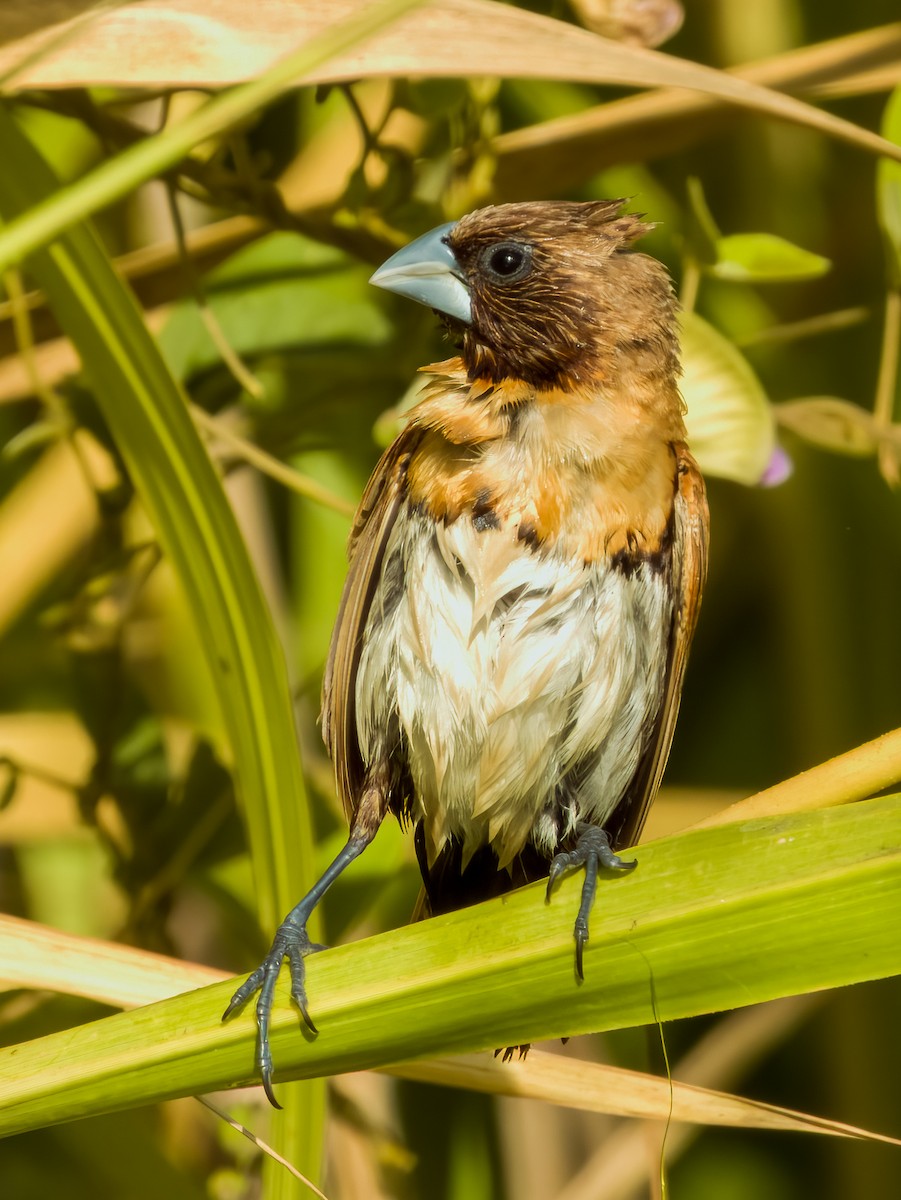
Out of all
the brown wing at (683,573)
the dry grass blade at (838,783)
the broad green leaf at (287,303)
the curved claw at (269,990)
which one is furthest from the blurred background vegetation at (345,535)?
the dry grass blade at (838,783)

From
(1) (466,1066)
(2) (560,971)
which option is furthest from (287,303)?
(2) (560,971)

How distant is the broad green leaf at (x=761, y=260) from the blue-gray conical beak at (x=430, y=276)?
37cm

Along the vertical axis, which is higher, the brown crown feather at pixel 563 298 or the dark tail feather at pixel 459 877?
the brown crown feather at pixel 563 298

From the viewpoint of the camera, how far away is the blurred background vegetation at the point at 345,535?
1.88 meters

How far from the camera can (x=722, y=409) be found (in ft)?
5.63

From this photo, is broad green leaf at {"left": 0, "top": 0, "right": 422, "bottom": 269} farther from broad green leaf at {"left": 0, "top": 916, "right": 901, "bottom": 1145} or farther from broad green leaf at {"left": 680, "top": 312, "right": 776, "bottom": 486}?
broad green leaf at {"left": 680, "top": 312, "right": 776, "bottom": 486}

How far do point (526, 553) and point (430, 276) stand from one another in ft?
1.33

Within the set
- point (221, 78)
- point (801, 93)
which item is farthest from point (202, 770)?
point (801, 93)

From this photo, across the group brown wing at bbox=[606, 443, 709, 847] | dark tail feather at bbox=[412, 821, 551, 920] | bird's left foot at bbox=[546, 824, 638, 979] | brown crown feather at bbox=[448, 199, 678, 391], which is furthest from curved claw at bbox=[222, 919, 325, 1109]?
brown crown feather at bbox=[448, 199, 678, 391]

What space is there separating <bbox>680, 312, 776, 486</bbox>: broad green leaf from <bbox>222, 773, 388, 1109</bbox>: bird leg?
64 centimetres

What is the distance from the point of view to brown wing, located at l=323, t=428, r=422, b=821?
1634 mm

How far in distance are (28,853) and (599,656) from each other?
1154 mm

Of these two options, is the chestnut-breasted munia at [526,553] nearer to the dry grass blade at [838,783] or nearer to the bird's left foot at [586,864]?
the bird's left foot at [586,864]

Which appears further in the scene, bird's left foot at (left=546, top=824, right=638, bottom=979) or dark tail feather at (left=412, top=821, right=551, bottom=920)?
dark tail feather at (left=412, top=821, right=551, bottom=920)
